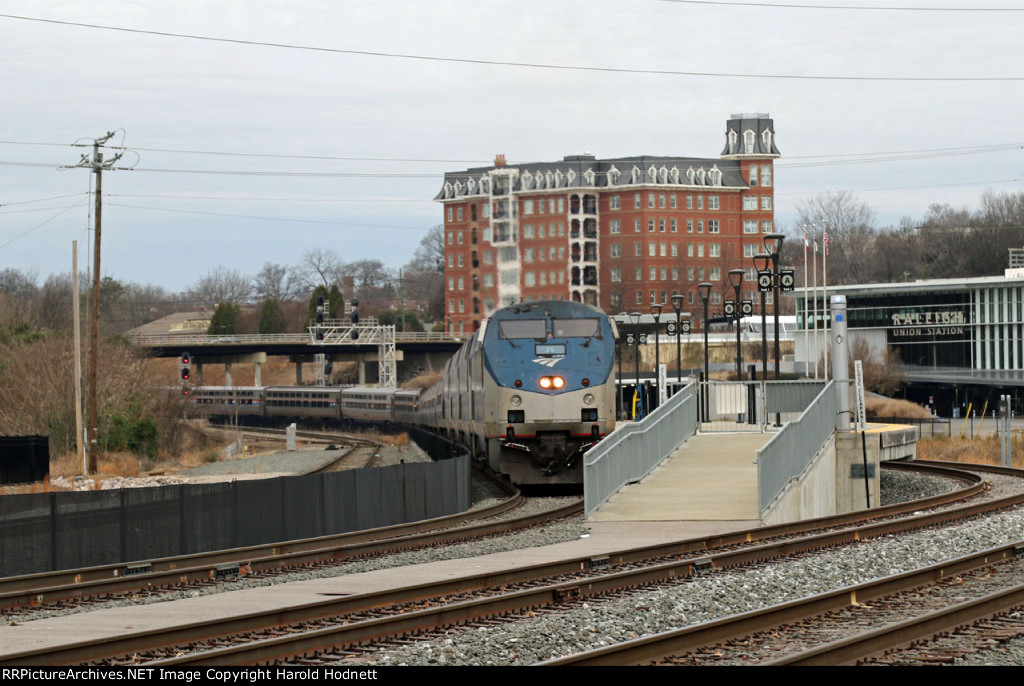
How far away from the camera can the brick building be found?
134125 millimetres

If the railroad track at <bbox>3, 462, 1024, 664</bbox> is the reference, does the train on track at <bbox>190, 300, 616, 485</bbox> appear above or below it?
above

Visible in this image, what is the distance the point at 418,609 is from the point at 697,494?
11.7 metres

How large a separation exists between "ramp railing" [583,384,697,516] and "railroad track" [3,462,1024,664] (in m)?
4.17

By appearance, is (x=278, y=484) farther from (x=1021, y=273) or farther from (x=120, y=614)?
(x=1021, y=273)

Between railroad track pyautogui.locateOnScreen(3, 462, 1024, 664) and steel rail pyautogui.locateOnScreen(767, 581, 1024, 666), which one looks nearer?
steel rail pyautogui.locateOnScreen(767, 581, 1024, 666)

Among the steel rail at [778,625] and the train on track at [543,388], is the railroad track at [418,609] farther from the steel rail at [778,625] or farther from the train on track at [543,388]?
the train on track at [543,388]

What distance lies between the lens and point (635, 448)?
24.9m

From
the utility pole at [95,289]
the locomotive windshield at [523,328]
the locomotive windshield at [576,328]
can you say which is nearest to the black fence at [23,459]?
the utility pole at [95,289]

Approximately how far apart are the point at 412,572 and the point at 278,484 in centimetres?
606

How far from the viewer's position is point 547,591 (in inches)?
504

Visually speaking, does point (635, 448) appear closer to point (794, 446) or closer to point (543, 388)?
point (794, 446)

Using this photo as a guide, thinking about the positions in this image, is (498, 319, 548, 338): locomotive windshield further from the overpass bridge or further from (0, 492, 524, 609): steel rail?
the overpass bridge

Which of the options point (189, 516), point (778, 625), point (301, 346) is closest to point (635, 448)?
point (189, 516)

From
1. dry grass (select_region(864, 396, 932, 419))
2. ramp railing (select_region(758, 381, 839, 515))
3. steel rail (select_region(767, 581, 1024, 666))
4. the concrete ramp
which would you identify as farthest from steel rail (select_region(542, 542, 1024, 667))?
dry grass (select_region(864, 396, 932, 419))
